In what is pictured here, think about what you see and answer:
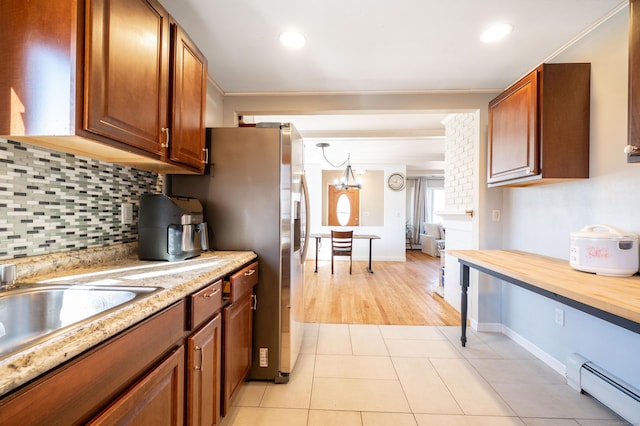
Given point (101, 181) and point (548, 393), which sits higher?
point (101, 181)

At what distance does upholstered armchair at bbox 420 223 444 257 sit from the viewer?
7227 millimetres

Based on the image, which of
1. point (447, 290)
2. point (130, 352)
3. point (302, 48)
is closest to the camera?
point (130, 352)

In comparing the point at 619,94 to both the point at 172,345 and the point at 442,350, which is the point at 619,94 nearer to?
the point at 442,350

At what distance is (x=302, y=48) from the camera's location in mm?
1998

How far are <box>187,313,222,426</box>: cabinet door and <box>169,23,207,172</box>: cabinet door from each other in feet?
3.05

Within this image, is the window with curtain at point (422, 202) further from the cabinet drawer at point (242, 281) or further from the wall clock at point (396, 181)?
the cabinet drawer at point (242, 281)

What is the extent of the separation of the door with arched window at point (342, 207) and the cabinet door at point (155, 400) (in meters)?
6.11

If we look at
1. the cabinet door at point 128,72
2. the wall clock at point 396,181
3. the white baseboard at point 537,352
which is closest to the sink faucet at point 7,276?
the cabinet door at point 128,72

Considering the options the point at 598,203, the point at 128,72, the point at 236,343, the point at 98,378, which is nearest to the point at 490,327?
the point at 598,203

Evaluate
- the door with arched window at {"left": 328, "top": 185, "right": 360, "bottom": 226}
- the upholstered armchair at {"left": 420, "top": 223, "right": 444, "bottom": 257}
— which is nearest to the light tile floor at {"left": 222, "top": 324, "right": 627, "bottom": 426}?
the door with arched window at {"left": 328, "top": 185, "right": 360, "bottom": 226}

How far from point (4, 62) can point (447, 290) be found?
3991 millimetres

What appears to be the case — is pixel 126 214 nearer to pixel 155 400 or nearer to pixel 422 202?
pixel 155 400

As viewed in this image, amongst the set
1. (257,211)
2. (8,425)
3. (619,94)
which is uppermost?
(619,94)

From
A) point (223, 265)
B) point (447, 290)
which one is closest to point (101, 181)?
point (223, 265)
